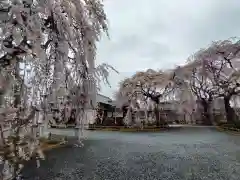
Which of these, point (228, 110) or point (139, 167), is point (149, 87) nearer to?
point (228, 110)

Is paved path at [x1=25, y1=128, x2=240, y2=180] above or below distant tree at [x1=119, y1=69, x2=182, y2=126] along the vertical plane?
below

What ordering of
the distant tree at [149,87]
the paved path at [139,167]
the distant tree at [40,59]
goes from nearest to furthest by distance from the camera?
1. the distant tree at [40,59]
2. the paved path at [139,167]
3. the distant tree at [149,87]

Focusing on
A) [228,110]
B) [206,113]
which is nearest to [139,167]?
[228,110]

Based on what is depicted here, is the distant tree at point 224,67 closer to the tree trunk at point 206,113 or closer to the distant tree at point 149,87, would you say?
the tree trunk at point 206,113

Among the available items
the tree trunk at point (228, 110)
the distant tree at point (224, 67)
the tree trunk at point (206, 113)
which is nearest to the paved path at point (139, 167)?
the distant tree at point (224, 67)

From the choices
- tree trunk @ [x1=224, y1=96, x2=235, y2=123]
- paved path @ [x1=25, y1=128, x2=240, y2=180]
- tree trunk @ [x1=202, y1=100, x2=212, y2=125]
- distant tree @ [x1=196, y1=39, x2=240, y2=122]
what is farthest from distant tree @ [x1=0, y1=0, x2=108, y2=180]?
tree trunk @ [x1=202, y1=100, x2=212, y2=125]

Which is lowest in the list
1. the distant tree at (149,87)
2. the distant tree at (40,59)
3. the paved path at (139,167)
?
the paved path at (139,167)

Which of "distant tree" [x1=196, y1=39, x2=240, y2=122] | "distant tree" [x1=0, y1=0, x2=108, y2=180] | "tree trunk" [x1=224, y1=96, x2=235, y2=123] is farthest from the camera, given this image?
"tree trunk" [x1=224, y1=96, x2=235, y2=123]

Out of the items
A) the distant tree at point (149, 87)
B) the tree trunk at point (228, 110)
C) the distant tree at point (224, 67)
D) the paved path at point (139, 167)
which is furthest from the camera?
the distant tree at point (149, 87)

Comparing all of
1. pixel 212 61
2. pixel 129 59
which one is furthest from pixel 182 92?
pixel 129 59

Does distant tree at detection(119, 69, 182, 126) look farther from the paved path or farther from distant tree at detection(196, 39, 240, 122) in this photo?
the paved path

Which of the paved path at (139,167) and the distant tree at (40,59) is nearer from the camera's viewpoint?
the distant tree at (40,59)

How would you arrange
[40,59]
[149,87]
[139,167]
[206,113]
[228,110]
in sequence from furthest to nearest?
[206,113] < [149,87] < [228,110] < [139,167] < [40,59]

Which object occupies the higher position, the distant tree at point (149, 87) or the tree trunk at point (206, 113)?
the distant tree at point (149, 87)
